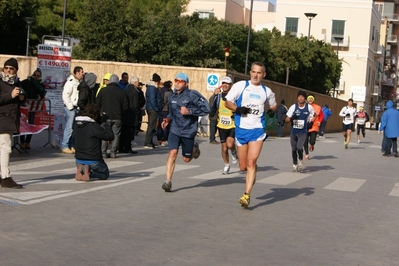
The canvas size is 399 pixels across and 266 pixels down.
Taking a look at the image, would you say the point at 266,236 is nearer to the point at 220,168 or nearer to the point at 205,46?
the point at 220,168

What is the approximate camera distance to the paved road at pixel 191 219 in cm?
788

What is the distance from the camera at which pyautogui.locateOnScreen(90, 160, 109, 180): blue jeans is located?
13.5 m

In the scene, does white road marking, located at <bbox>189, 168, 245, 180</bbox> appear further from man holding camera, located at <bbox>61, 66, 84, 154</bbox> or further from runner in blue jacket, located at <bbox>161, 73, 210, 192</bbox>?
man holding camera, located at <bbox>61, 66, 84, 154</bbox>

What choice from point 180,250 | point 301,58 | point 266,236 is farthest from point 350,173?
point 301,58

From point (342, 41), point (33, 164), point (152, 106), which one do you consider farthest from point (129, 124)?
point (342, 41)

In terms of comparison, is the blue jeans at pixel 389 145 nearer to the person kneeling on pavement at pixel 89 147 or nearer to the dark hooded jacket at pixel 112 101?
the dark hooded jacket at pixel 112 101

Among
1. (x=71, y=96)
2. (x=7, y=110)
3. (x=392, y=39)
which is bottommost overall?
(x=7, y=110)

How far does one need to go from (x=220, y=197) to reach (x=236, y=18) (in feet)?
240

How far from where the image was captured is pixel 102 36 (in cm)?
4450

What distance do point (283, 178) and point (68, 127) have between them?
207 inches

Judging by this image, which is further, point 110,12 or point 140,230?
point 110,12

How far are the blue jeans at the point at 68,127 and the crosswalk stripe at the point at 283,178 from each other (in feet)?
16.1

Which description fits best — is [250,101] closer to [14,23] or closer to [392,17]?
[14,23]

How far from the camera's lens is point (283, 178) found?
1625 centimetres
